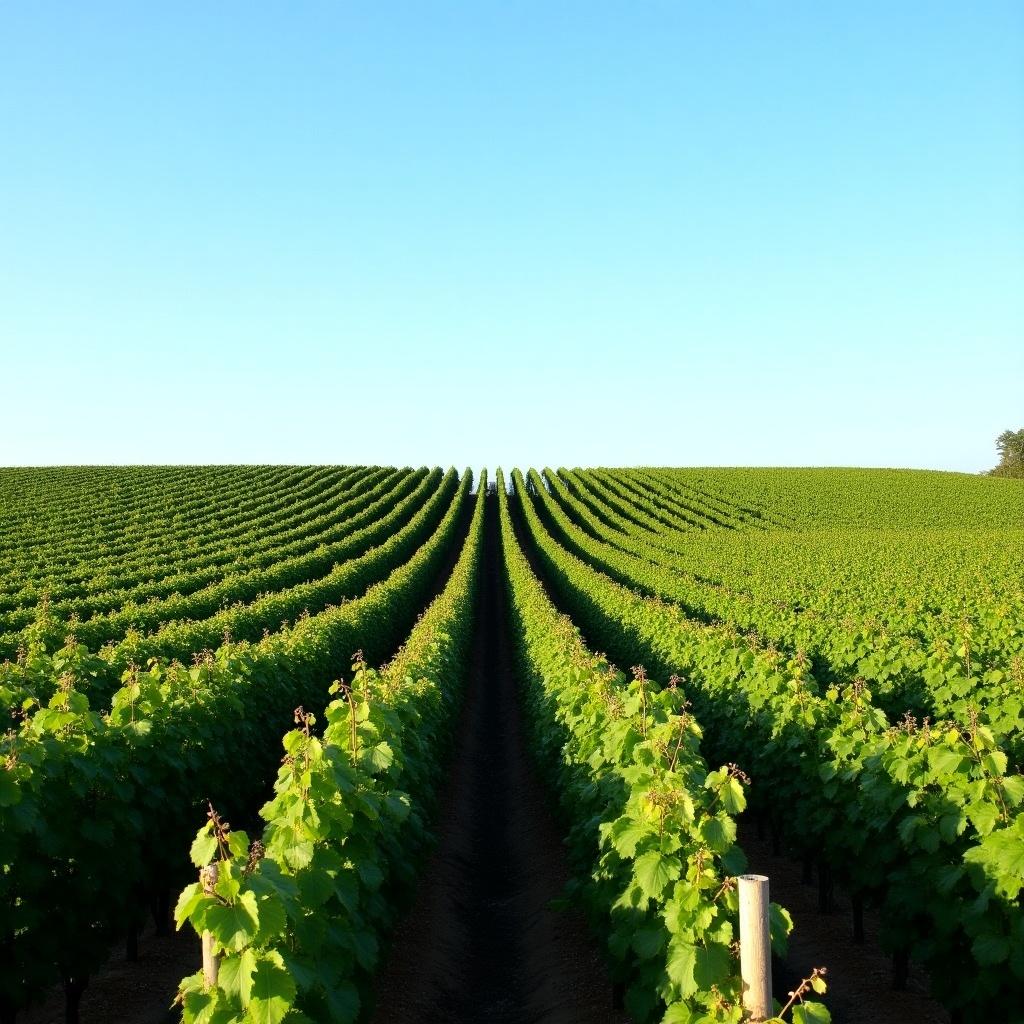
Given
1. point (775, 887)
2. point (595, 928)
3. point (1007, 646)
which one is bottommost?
point (775, 887)

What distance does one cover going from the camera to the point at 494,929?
10.4m

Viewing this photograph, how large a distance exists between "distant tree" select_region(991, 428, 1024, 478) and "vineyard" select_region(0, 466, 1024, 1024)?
415 feet

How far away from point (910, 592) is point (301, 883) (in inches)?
1000

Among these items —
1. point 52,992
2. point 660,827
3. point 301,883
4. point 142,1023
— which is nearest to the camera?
point 301,883

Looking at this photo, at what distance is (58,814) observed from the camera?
709 cm

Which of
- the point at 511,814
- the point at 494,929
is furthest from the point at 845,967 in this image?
the point at 511,814

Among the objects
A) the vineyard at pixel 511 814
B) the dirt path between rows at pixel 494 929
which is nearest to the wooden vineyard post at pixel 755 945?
the vineyard at pixel 511 814

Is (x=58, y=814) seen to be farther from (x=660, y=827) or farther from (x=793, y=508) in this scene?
(x=793, y=508)

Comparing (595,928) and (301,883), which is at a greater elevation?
(301,883)

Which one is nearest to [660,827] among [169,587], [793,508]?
[169,587]

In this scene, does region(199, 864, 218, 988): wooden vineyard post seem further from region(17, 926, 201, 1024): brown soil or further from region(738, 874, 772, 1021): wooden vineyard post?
region(17, 926, 201, 1024): brown soil

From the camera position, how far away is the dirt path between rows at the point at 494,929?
27.6 ft

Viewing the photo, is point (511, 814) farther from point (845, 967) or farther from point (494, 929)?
point (845, 967)

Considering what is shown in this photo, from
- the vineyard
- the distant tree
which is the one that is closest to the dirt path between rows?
the vineyard
